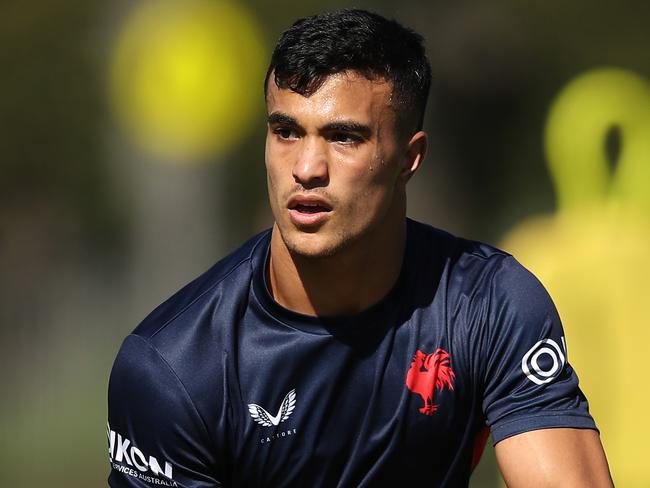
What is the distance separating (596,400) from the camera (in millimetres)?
5852

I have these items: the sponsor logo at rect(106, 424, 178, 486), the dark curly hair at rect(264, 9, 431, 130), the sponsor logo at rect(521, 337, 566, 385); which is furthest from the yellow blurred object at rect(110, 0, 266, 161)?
the sponsor logo at rect(521, 337, 566, 385)

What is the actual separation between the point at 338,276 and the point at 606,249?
2785 millimetres

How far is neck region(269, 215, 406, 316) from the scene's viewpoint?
3.36 metres

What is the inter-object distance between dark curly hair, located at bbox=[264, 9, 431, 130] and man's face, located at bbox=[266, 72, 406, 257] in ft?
0.10

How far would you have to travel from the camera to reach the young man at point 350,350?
3.25m

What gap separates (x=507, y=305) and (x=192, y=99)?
294 cm

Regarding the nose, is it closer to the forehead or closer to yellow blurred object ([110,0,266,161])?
the forehead

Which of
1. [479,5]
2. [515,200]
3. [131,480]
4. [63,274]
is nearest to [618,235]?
[515,200]

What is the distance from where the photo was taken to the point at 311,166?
3152mm

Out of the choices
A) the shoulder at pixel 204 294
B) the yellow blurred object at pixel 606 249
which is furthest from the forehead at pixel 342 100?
the yellow blurred object at pixel 606 249

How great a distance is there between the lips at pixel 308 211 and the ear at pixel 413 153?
318 mm

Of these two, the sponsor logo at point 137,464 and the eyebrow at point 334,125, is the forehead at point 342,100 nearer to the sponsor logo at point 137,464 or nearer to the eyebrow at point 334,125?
the eyebrow at point 334,125

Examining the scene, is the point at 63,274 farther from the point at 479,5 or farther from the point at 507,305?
the point at 507,305

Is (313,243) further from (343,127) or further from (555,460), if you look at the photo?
(555,460)
